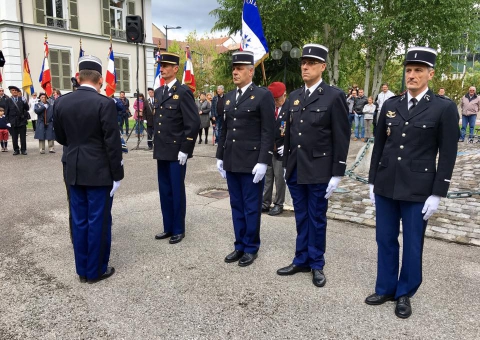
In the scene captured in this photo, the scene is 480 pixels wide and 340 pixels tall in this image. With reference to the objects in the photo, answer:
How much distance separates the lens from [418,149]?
3.10 m

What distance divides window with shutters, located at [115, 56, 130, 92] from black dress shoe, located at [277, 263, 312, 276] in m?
26.0

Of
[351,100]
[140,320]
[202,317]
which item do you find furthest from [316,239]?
[351,100]

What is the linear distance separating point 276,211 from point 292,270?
2214 mm

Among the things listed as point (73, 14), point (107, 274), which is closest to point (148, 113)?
point (107, 274)

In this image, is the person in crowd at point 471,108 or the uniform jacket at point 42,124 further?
the person in crowd at point 471,108

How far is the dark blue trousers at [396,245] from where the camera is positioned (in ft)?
10.5

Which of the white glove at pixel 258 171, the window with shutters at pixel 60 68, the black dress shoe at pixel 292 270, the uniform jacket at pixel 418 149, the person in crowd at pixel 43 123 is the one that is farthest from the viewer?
the window with shutters at pixel 60 68

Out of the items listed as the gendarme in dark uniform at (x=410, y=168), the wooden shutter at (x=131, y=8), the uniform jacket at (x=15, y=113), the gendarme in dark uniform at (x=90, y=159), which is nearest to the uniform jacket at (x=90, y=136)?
the gendarme in dark uniform at (x=90, y=159)

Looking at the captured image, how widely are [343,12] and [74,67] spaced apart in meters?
16.2

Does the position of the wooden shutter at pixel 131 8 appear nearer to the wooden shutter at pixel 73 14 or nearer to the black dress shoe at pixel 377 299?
the wooden shutter at pixel 73 14

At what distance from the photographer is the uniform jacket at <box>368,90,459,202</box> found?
118 inches

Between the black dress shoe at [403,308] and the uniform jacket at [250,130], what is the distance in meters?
1.72

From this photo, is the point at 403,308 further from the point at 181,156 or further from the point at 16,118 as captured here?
the point at 16,118

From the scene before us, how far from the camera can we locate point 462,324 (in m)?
3.07
